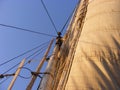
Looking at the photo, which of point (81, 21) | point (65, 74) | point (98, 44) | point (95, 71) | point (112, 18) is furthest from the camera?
point (81, 21)

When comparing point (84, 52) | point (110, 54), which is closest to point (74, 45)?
point (84, 52)

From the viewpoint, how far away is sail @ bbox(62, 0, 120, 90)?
342 centimetres

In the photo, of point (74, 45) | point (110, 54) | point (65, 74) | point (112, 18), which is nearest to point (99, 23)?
point (112, 18)

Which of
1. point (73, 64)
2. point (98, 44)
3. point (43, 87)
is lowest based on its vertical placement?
point (43, 87)

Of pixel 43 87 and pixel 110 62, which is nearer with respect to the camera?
pixel 110 62

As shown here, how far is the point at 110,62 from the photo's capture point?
3.72 metres

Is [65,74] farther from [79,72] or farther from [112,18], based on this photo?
[112,18]

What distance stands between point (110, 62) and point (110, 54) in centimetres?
21

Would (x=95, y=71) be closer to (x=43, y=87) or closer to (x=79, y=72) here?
(x=79, y=72)

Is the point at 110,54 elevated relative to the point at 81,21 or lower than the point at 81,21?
lower

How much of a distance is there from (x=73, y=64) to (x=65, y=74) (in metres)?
0.22

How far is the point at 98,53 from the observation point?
397cm

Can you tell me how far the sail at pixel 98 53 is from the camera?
342 cm

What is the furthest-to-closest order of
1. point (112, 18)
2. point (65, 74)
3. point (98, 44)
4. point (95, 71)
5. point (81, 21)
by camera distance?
point (81, 21), point (112, 18), point (98, 44), point (65, 74), point (95, 71)
